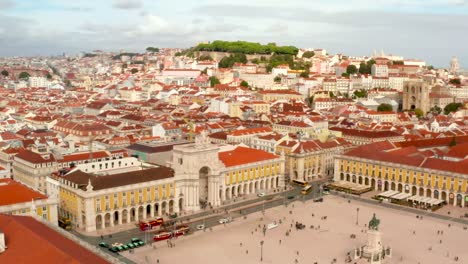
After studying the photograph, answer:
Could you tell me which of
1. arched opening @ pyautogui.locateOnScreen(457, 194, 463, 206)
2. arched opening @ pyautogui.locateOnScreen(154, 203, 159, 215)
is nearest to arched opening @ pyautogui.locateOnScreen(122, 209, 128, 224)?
arched opening @ pyautogui.locateOnScreen(154, 203, 159, 215)

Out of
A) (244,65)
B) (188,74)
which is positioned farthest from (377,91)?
(188,74)

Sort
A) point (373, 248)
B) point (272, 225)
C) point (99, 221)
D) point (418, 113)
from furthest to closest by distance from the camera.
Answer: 1. point (418, 113)
2. point (272, 225)
3. point (99, 221)
4. point (373, 248)

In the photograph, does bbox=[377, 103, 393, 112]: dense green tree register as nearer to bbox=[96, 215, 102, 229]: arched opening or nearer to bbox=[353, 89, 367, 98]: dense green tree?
bbox=[353, 89, 367, 98]: dense green tree

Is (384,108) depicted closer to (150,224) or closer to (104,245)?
(150,224)

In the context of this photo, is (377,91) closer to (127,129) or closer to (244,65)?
(244,65)

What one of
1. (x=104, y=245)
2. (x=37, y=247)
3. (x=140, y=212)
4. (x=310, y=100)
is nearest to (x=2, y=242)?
(x=37, y=247)

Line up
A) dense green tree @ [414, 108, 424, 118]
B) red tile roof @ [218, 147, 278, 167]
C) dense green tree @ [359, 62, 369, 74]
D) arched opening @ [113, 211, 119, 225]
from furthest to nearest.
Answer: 1. dense green tree @ [359, 62, 369, 74]
2. dense green tree @ [414, 108, 424, 118]
3. red tile roof @ [218, 147, 278, 167]
4. arched opening @ [113, 211, 119, 225]
